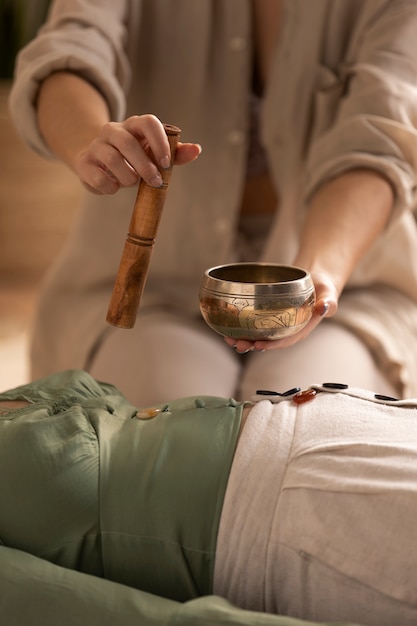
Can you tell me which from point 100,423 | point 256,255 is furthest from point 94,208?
point 100,423

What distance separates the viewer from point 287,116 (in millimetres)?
1720

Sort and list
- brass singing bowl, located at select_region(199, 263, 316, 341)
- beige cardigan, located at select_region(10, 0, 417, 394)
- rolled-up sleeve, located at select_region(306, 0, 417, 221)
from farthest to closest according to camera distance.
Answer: beige cardigan, located at select_region(10, 0, 417, 394) < rolled-up sleeve, located at select_region(306, 0, 417, 221) < brass singing bowl, located at select_region(199, 263, 316, 341)

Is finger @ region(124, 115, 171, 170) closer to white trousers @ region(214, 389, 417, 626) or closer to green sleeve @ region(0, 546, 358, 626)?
white trousers @ region(214, 389, 417, 626)

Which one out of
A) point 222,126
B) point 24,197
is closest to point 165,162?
point 222,126

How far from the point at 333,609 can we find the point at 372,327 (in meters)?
0.84

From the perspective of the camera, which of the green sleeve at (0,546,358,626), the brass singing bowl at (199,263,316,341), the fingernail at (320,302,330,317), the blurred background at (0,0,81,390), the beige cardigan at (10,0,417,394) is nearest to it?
the green sleeve at (0,546,358,626)

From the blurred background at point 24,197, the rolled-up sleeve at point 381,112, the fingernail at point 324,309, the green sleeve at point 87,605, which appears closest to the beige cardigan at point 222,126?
the rolled-up sleeve at point 381,112

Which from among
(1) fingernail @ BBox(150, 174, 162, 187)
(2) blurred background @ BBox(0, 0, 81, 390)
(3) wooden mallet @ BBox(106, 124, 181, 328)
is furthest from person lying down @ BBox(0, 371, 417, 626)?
(2) blurred background @ BBox(0, 0, 81, 390)

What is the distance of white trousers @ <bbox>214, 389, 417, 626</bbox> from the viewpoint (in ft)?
2.56

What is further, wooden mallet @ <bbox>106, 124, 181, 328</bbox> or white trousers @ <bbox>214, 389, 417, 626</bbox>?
wooden mallet @ <bbox>106, 124, 181, 328</bbox>

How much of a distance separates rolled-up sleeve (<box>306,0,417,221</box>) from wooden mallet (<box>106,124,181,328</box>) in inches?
22.3

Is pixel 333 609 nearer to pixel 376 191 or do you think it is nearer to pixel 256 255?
pixel 376 191

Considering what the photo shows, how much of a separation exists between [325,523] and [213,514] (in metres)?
0.11

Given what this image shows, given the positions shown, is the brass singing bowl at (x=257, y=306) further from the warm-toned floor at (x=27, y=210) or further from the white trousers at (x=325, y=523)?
the warm-toned floor at (x=27, y=210)
